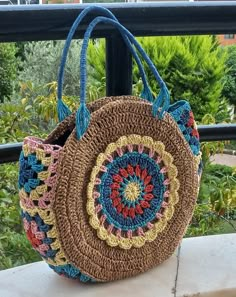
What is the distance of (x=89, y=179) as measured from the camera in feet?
3.08

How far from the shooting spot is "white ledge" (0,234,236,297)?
3.37 feet

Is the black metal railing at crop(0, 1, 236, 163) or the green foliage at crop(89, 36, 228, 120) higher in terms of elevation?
the black metal railing at crop(0, 1, 236, 163)

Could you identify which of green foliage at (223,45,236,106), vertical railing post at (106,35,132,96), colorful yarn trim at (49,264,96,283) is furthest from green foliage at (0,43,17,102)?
colorful yarn trim at (49,264,96,283)

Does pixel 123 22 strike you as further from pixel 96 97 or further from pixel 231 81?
pixel 231 81

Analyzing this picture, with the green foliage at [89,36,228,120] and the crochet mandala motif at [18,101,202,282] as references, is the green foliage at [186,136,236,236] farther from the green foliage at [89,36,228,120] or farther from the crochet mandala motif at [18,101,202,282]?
the green foliage at [89,36,228,120]

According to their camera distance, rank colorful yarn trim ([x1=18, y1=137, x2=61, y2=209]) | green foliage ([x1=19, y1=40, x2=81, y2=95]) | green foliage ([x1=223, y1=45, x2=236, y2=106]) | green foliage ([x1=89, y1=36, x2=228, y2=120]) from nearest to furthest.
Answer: colorful yarn trim ([x1=18, y1=137, x2=61, y2=209]), green foliage ([x1=89, y1=36, x2=228, y2=120]), green foliage ([x1=19, y1=40, x2=81, y2=95]), green foliage ([x1=223, y1=45, x2=236, y2=106])

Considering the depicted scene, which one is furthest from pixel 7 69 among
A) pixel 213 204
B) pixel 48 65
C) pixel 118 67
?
pixel 118 67

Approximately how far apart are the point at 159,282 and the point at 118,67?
0.40 metres

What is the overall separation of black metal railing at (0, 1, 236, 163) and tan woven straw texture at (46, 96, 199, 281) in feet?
0.32

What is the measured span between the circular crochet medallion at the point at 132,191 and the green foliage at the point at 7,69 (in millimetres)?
2685

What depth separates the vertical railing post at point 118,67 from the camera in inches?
41.2

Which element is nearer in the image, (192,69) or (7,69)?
(192,69)

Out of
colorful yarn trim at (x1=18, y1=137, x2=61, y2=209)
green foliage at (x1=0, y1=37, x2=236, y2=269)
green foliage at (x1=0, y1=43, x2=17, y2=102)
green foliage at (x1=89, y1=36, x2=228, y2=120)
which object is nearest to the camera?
colorful yarn trim at (x1=18, y1=137, x2=61, y2=209)

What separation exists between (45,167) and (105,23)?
276 mm
